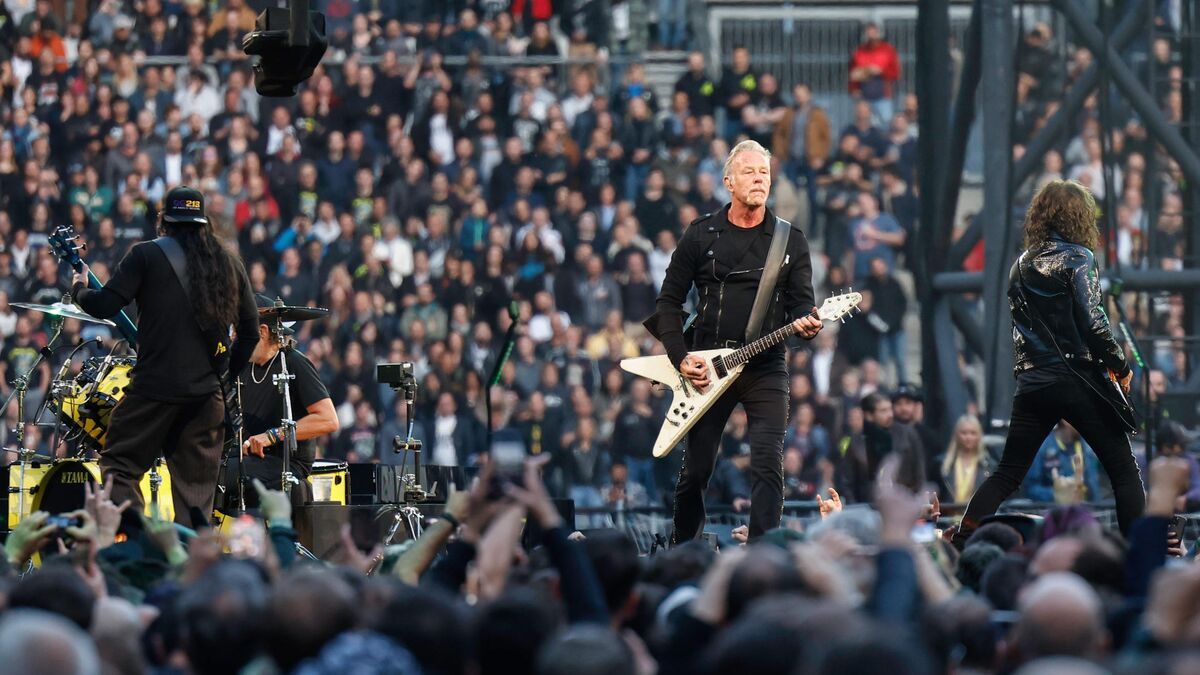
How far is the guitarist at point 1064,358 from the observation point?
379 inches

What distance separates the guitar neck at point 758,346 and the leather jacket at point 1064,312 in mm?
1086

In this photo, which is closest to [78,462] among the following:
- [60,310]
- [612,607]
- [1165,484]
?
[60,310]

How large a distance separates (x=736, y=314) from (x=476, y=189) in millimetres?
10608

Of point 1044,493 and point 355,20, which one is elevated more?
point 355,20

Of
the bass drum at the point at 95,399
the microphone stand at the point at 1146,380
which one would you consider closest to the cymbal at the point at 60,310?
the bass drum at the point at 95,399

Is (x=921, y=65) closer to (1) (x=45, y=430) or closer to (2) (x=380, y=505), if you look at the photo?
(2) (x=380, y=505)

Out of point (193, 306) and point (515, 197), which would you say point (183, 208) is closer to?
point (193, 306)

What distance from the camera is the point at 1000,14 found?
15297mm

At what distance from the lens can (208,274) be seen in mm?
9938

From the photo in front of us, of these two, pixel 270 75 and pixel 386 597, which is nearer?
pixel 386 597

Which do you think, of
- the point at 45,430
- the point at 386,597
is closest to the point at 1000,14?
the point at 45,430

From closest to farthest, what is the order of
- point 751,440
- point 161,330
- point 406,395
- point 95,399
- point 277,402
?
point 161,330, point 751,440, point 95,399, point 277,402, point 406,395

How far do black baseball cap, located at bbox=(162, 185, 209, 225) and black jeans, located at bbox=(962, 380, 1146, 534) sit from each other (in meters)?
3.76

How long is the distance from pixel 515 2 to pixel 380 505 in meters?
10.8
